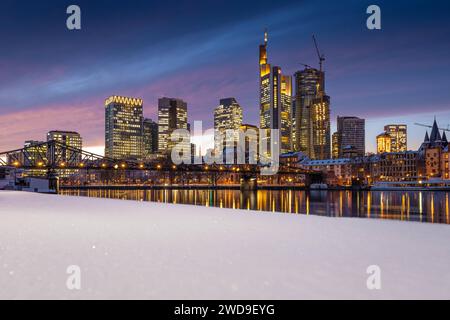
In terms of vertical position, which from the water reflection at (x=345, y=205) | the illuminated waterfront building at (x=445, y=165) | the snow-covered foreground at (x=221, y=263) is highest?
the illuminated waterfront building at (x=445, y=165)

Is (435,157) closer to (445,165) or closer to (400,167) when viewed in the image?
(445,165)

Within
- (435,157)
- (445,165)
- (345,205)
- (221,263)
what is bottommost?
(345,205)

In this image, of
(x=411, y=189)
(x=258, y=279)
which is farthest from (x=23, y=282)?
(x=411, y=189)

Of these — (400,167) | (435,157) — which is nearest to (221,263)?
(400,167)

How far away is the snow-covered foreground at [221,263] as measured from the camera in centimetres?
518

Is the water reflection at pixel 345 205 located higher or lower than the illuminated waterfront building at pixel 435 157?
lower

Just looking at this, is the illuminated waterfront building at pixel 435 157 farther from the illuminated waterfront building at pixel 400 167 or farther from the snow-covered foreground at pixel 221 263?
the snow-covered foreground at pixel 221 263

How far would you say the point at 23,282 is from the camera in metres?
5.54

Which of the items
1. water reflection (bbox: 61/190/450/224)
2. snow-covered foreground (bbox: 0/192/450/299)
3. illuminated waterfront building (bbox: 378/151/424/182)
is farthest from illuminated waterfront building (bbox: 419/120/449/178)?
snow-covered foreground (bbox: 0/192/450/299)

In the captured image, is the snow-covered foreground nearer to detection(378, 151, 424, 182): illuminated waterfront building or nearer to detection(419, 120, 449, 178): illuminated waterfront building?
detection(378, 151, 424, 182): illuminated waterfront building

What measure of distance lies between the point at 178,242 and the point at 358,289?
4668 mm

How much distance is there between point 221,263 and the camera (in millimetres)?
6703

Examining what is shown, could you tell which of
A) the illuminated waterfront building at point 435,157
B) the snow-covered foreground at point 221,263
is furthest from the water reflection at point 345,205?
the illuminated waterfront building at point 435,157
